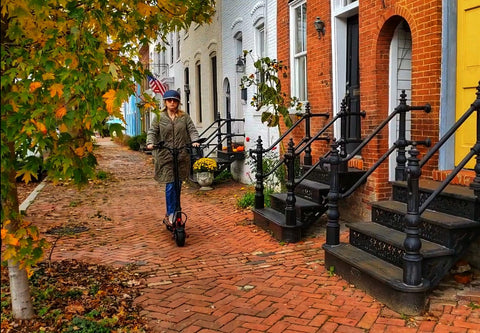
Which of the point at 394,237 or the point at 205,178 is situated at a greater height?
the point at 394,237

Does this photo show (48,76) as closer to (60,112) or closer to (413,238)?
(60,112)

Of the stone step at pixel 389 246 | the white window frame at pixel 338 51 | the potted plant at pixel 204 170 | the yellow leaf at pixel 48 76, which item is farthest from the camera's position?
the potted plant at pixel 204 170

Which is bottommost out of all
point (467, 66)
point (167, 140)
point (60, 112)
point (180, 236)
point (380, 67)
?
point (180, 236)

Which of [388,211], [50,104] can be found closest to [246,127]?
[388,211]

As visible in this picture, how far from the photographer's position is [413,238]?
3924mm

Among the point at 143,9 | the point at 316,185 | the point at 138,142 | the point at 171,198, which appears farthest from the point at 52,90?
the point at 138,142

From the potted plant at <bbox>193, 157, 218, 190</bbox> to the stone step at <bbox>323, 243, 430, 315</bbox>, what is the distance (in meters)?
6.39

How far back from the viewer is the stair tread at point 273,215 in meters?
6.40

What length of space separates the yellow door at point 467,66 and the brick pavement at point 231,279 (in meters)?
1.57

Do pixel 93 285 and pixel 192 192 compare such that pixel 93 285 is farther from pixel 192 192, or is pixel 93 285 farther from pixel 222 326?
pixel 192 192

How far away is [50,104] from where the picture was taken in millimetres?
3012

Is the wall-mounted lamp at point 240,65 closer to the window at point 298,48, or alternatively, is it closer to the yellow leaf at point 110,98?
the window at point 298,48

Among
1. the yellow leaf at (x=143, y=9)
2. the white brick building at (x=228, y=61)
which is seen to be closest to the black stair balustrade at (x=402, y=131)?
the yellow leaf at (x=143, y=9)

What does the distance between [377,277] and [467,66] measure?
2.57m
